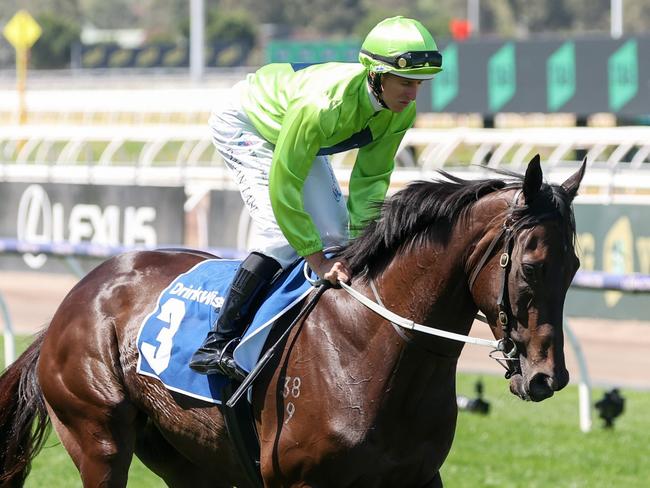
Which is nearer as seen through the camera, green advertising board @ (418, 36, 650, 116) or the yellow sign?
green advertising board @ (418, 36, 650, 116)

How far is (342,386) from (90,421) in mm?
1144

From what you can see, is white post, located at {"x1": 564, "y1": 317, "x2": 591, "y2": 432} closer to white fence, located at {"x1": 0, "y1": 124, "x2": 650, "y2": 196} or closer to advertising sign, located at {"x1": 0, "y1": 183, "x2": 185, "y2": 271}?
white fence, located at {"x1": 0, "y1": 124, "x2": 650, "y2": 196}

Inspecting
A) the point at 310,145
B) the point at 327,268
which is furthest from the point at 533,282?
the point at 310,145

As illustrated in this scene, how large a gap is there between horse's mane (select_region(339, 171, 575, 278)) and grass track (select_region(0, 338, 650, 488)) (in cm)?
214

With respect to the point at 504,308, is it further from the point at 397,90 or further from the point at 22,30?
the point at 22,30

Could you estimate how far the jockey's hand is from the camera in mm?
3852

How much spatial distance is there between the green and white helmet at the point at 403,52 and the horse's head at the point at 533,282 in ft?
1.63

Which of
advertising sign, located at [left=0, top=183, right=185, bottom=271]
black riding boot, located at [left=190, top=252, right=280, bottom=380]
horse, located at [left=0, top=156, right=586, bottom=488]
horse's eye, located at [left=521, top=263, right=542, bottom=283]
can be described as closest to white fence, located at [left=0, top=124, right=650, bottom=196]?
advertising sign, located at [left=0, top=183, right=185, bottom=271]

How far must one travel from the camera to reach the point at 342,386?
12.4 feet

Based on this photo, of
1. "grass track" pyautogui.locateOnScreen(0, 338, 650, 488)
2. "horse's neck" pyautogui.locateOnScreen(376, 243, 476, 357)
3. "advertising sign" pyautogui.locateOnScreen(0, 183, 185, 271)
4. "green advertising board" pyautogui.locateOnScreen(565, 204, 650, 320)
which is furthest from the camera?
"advertising sign" pyautogui.locateOnScreen(0, 183, 185, 271)

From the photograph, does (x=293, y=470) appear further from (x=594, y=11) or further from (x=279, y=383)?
(x=594, y=11)

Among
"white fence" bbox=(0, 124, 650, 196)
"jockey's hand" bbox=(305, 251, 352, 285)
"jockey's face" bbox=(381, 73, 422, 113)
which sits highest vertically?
"jockey's face" bbox=(381, 73, 422, 113)

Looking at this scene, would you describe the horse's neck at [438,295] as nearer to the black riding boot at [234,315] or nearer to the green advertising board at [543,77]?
the black riding boot at [234,315]

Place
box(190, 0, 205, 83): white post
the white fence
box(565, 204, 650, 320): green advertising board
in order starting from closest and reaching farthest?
box(565, 204, 650, 320): green advertising board → the white fence → box(190, 0, 205, 83): white post
